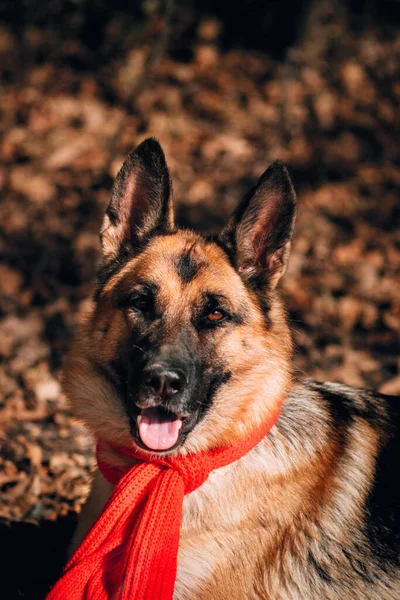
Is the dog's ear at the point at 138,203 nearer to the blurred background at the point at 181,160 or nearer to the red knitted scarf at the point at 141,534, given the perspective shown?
the red knitted scarf at the point at 141,534

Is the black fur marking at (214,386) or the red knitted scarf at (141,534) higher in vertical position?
the black fur marking at (214,386)

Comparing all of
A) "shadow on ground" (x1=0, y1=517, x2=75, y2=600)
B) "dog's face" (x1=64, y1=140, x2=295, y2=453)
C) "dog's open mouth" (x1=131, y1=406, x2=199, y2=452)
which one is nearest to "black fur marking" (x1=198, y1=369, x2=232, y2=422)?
"dog's face" (x1=64, y1=140, x2=295, y2=453)

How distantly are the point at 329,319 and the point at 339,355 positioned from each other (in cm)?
61

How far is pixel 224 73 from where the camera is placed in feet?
33.8

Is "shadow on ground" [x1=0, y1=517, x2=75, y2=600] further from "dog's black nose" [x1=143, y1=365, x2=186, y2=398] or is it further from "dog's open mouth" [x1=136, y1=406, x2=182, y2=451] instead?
"dog's black nose" [x1=143, y1=365, x2=186, y2=398]

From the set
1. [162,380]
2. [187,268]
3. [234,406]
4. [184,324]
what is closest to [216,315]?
[184,324]

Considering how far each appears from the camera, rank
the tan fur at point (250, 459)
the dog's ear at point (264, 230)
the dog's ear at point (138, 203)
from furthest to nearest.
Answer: the dog's ear at point (138, 203) → the dog's ear at point (264, 230) → the tan fur at point (250, 459)

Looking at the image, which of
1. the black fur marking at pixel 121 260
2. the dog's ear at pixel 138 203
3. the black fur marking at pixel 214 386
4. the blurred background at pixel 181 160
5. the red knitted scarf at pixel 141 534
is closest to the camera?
the red knitted scarf at pixel 141 534

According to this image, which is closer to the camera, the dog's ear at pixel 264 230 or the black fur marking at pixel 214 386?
the black fur marking at pixel 214 386

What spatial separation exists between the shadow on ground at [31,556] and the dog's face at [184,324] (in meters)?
1.07

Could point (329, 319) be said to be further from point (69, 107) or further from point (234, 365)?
point (69, 107)

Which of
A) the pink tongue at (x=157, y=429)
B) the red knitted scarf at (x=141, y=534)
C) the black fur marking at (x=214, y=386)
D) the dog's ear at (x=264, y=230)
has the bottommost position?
the red knitted scarf at (x=141, y=534)

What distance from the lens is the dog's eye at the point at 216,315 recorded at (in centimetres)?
326

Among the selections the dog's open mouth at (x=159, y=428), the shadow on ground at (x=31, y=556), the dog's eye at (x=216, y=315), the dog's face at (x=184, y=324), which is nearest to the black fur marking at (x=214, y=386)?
the dog's face at (x=184, y=324)
